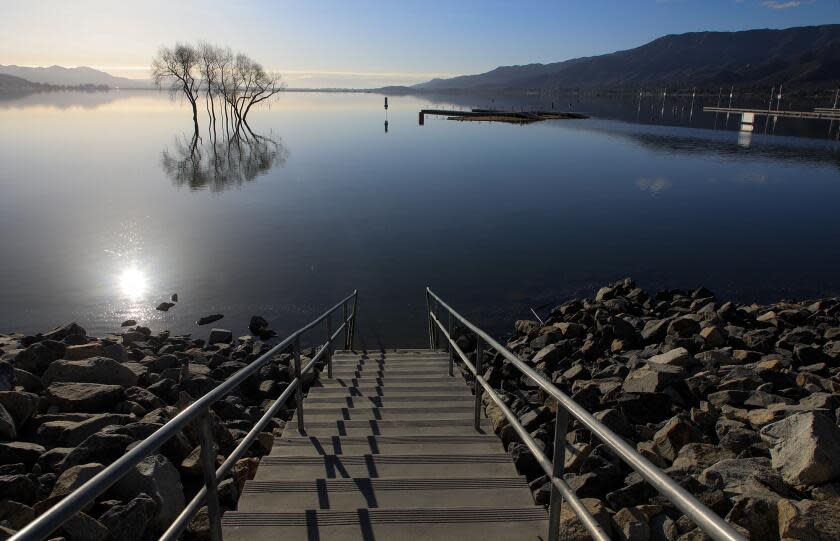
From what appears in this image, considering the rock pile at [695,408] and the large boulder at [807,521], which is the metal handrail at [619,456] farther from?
the large boulder at [807,521]

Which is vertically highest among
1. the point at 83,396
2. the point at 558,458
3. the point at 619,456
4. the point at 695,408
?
the point at 619,456

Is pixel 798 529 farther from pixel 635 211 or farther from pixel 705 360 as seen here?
pixel 635 211

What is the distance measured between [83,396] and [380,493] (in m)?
4.87

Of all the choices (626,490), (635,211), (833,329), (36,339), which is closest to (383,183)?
(635,211)

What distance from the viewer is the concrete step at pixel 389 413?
5.11 metres

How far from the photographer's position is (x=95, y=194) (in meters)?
25.6

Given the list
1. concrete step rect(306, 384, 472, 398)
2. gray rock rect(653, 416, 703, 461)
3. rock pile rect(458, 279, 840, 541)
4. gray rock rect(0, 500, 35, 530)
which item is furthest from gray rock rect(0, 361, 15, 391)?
gray rock rect(653, 416, 703, 461)

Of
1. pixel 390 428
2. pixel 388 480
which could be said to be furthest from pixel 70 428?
pixel 388 480

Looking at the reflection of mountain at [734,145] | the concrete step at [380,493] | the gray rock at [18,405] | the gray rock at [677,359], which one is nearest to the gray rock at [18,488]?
the gray rock at [18,405]

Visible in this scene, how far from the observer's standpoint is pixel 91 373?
719 cm

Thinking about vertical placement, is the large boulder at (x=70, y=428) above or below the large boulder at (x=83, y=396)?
above

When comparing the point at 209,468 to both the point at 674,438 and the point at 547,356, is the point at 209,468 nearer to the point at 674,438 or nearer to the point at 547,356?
the point at 674,438

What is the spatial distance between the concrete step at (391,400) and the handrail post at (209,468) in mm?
2967

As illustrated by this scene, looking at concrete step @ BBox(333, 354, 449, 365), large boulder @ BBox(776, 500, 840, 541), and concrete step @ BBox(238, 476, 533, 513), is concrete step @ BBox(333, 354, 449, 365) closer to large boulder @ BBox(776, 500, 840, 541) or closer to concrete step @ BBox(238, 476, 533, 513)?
concrete step @ BBox(238, 476, 533, 513)
